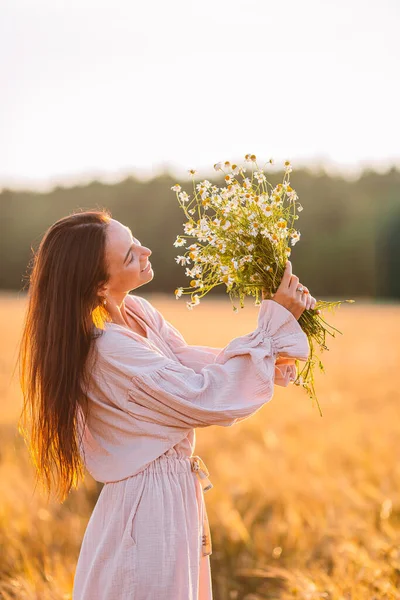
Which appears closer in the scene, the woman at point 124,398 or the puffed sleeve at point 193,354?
the woman at point 124,398

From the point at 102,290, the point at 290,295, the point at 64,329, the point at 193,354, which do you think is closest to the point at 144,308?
the point at 193,354

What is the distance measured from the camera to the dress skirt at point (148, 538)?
2.45 m

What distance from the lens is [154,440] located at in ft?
8.26

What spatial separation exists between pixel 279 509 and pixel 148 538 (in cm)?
335

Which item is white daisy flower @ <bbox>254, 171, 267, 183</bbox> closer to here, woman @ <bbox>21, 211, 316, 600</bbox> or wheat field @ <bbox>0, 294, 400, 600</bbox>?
woman @ <bbox>21, 211, 316, 600</bbox>

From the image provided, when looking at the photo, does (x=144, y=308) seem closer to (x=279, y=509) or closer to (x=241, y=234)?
(x=241, y=234)

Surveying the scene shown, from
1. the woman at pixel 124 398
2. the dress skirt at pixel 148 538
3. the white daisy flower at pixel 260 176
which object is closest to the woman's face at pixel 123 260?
the woman at pixel 124 398

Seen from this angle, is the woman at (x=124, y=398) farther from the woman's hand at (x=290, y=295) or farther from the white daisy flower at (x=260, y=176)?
the white daisy flower at (x=260, y=176)

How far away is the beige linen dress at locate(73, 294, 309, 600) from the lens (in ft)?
8.02

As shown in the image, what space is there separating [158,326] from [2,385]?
7.39m

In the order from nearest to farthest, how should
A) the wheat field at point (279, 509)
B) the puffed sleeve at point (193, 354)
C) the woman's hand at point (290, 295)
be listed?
the woman's hand at point (290, 295)
the puffed sleeve at point (193, 354)
the wheat field at point (279, 509)

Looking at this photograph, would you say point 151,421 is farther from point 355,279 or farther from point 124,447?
point 355,279

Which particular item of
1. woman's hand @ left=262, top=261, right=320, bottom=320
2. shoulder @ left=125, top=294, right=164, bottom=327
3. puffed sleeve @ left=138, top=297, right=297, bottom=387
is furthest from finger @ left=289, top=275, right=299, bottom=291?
shoulder @ left=125, top=294, right=164, bottom=327

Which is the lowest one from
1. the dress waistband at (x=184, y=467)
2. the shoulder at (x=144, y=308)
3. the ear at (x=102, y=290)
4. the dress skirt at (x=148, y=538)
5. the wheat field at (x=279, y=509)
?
the wheat field at (x=279, y=509)
